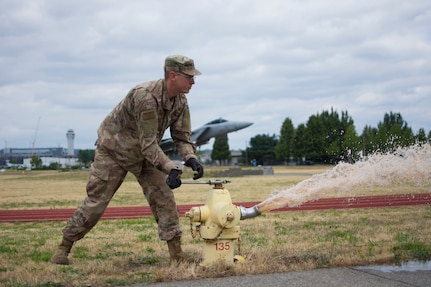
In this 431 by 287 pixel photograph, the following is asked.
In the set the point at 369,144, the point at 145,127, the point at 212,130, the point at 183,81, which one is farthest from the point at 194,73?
the point at 212,130

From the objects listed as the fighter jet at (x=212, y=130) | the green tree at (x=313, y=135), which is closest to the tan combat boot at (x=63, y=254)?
the fighter jet at (x=212, y=130)

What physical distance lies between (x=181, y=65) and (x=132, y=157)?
3.67 feet

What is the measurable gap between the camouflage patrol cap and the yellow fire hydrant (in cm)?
115

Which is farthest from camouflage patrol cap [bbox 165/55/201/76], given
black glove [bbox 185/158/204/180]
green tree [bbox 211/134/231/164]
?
green tree [bbox 211/134/231/164]

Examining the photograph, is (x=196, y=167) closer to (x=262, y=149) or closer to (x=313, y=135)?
(x=313, y=135)

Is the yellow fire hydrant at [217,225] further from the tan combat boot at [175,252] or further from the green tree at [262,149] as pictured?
the green tree at [262,149]

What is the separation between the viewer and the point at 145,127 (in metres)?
5.04

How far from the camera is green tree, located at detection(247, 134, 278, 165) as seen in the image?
121 metres

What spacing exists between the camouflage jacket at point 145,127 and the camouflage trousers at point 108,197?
0.41ft

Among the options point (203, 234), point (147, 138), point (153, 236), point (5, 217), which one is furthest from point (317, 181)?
point (5, 217)

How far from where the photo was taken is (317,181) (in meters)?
6.20

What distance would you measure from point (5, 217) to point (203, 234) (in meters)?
9.34

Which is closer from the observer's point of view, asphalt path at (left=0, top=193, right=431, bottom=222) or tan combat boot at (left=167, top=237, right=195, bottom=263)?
tan combat boot at (left=167, top=237, right=195, bottom=263)

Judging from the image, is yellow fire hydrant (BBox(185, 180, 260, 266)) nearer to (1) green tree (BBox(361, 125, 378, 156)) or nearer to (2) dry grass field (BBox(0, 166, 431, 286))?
(2) dry grass field (BBox(0, 166, 431, 286))
